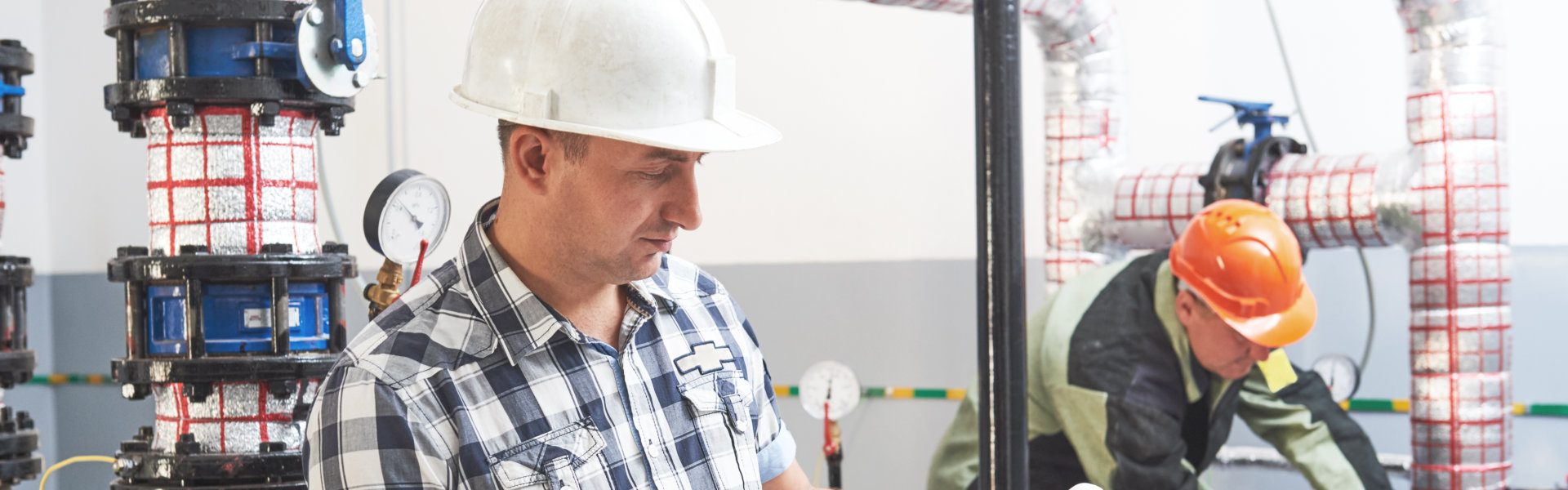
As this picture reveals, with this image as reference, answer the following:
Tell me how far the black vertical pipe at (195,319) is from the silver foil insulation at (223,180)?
54 mm

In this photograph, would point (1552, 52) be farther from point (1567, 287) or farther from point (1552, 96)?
point (1567, 287)

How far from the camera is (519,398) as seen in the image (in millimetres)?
1028

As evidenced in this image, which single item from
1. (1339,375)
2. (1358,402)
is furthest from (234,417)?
(1358,402)

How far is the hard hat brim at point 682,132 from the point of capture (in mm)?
998

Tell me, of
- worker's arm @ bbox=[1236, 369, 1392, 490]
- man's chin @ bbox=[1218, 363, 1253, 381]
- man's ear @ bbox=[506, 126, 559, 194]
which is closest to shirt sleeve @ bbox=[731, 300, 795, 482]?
man's ear @ bbox=[506, 126, 559, 194]

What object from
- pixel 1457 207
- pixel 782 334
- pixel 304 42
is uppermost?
pixel 304 42

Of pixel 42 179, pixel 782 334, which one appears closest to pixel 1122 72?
pixel 782 334

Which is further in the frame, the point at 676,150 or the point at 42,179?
the point at 42,179

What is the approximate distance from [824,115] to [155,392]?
2139 millimetres

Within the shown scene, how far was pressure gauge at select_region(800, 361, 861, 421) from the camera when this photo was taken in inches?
111

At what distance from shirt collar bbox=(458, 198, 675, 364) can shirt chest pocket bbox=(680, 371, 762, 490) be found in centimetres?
15

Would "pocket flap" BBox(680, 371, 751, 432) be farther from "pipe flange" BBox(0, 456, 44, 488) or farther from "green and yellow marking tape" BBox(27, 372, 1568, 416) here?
"pipe flange" BBox(0, 456, 44, 488)

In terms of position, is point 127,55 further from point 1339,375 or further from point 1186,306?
point 1339,375

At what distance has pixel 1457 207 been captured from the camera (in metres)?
2.40
